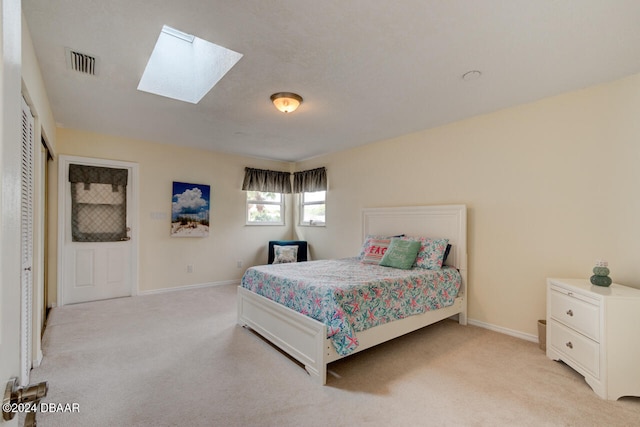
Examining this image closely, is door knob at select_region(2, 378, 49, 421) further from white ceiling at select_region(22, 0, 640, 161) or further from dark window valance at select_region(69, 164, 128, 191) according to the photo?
dark window valance at select_region(69, 164, 128, 191)

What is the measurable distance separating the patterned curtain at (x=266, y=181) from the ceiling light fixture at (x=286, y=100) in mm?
2798

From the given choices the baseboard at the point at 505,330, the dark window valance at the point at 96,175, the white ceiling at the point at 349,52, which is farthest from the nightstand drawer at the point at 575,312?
the dark window valance at the point at 96,175

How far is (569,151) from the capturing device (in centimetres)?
280

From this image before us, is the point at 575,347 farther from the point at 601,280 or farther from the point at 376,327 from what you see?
the point at 376,327

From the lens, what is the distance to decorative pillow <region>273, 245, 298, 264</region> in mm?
5379

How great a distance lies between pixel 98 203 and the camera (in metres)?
4.26

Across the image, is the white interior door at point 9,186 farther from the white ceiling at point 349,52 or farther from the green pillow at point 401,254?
the green pillow at point 401,254

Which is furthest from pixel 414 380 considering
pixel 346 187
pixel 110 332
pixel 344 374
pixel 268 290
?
pixel 346 187

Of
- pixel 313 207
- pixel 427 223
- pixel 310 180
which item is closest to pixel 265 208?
pixel 313 207

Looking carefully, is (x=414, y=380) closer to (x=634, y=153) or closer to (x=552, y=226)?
(x=552, y=226)

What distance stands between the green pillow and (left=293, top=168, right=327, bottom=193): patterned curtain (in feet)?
7.02

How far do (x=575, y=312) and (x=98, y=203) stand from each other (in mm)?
5521

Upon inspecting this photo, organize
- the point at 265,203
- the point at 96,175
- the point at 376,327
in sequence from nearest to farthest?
1. the point at 376,327
2. the point at 96,175
3. the point at 265,203

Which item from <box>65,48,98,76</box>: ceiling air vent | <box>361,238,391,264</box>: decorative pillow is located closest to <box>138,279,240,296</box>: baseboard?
<box>361,238,391,264</box>: decorative pillow
